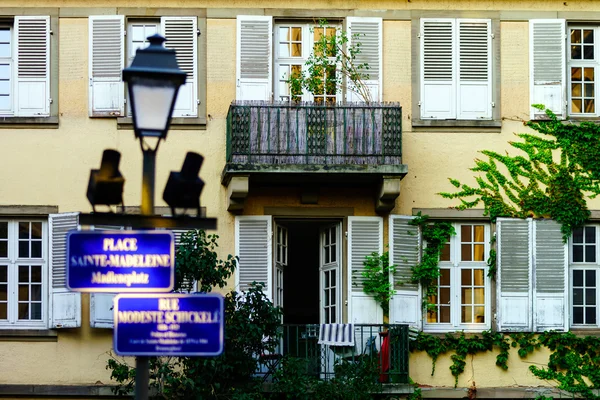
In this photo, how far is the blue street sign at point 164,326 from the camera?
27.6ft

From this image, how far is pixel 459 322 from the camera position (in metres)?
19.0

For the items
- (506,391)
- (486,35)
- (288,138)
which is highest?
(486,35)

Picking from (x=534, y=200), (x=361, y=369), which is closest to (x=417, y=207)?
(x=534, y=200)

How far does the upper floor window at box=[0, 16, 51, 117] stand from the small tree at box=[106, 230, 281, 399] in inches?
134

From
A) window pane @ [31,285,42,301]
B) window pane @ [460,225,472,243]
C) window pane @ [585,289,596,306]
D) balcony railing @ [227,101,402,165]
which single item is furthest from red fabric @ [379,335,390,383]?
window pane @ [31,285,42,301]

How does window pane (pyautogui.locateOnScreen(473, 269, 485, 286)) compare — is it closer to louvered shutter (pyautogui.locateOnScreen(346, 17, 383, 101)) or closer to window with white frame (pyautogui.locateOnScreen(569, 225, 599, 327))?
window with white frame (pyautogui.locateOnScreen(569, 225, 599, 327))

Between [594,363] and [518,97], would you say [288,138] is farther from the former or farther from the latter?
[594,363]

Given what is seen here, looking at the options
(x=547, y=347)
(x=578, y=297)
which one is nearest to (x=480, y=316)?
(x=547, y=347)

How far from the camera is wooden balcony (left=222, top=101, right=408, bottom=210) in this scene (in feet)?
58.3

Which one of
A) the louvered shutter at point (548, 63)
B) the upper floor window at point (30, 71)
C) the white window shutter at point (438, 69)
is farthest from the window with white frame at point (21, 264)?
the louvered shutter at point (548, 63)

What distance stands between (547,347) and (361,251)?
2.94m

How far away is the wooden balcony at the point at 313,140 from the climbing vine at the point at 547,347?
100 inches

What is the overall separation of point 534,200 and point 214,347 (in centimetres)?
1104

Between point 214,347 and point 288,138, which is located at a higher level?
point 288,138
